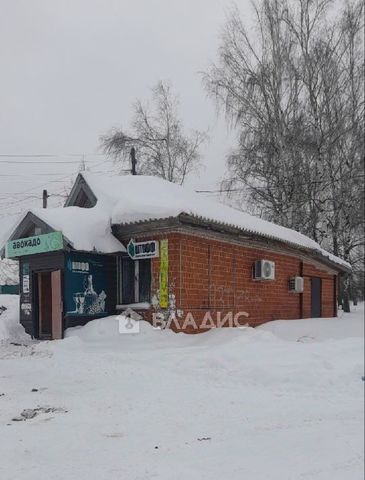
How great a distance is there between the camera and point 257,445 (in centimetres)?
360

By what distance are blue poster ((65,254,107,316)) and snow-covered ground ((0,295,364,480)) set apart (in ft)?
4.69

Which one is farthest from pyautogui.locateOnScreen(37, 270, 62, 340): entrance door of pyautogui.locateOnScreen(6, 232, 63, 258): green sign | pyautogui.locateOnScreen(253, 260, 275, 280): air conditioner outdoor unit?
pyautogui.locateOnScreen(253, 260, 275, 280): air conditioner outdoor unit

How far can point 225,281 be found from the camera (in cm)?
1198

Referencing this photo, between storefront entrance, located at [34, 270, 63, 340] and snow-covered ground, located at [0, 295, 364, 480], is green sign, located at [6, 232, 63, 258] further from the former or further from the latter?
snow-covered ground, located at [0, 295, 364, 480]

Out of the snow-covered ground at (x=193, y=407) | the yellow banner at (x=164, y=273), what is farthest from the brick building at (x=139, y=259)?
the snow-covered ground at (x=193, y=407)

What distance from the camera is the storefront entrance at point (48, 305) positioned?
1105 centimetres

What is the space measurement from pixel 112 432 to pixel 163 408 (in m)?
0.91

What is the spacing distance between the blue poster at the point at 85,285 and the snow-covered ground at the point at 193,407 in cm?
143

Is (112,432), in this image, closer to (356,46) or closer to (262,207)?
(356,46)

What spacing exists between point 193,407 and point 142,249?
5.78m

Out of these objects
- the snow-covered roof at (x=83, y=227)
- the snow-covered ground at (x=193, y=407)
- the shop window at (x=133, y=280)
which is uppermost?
the snow-covered roof at (x=83, y=227)

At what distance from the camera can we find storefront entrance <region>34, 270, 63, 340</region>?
36.2 ft

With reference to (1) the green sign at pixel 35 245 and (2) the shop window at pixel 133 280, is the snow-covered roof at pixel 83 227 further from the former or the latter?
(2) the shop window at pixel 133 280

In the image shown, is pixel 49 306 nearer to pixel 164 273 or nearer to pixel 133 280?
pixel 133 280
